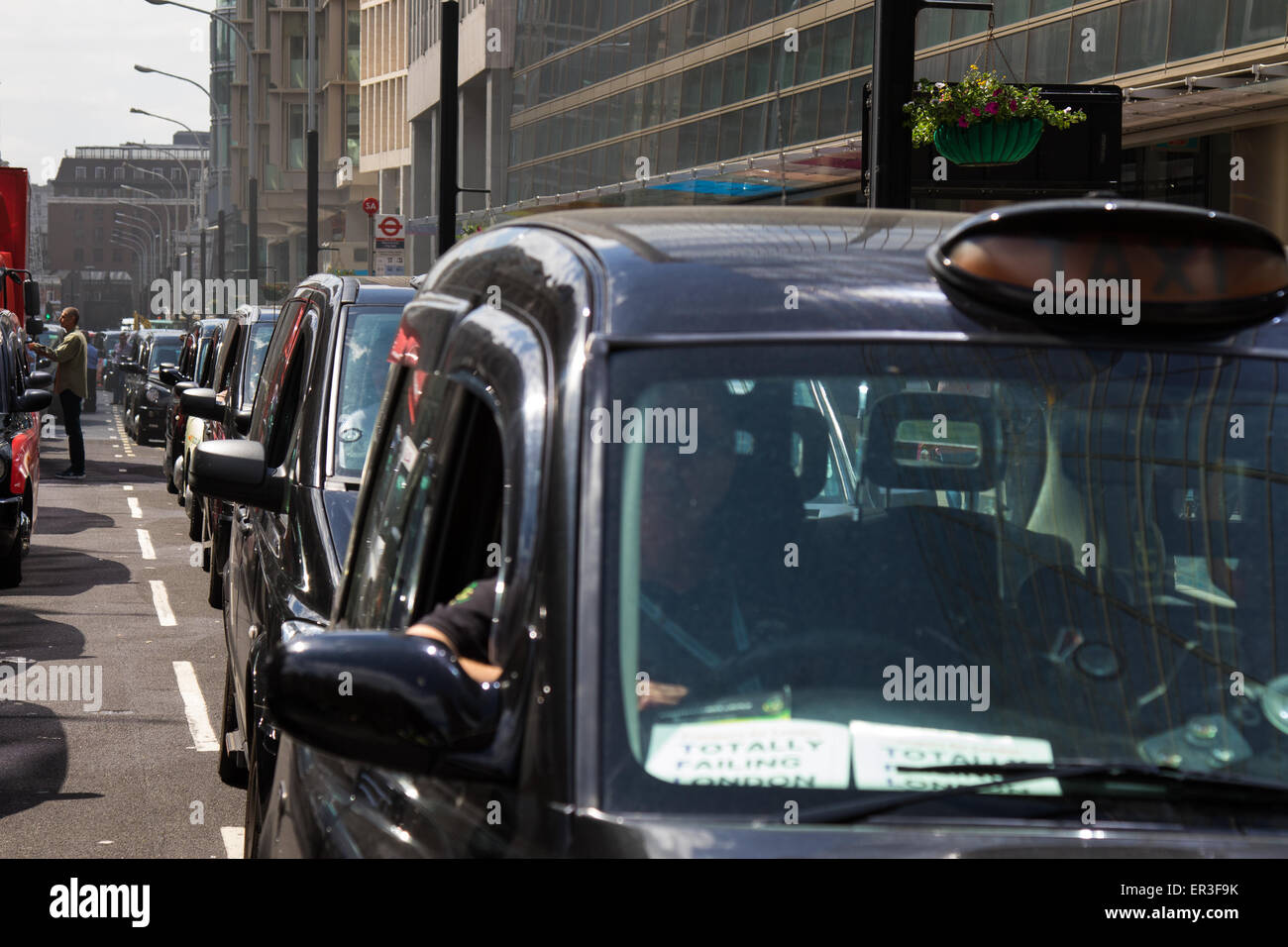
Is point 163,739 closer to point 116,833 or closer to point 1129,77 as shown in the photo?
point 116,833

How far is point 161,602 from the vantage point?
42.5 feet

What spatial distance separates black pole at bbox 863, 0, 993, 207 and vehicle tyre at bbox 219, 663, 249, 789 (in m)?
4.09

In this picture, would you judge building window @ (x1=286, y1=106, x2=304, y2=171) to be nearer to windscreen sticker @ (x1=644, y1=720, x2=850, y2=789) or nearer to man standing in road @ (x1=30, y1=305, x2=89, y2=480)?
man standing in road @ (x1=30, y1=305, x2=89, y2=480)

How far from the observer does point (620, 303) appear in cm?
229

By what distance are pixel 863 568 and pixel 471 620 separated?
560 millimetres

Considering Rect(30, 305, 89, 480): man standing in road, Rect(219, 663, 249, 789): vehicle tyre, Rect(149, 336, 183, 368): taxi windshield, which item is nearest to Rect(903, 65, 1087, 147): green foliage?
Rect(219, 663, 249, 789): vehicle tyre

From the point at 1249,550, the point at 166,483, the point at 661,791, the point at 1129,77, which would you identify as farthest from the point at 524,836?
the point at 166,483

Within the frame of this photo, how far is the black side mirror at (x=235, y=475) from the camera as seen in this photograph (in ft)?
19.8

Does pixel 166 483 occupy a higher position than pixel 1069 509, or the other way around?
→ pixel 1069 509

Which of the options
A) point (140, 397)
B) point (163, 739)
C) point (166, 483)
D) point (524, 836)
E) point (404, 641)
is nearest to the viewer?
point (524, 836)

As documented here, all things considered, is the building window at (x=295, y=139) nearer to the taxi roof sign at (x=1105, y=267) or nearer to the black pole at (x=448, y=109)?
the black pole at (x=448, y=109)

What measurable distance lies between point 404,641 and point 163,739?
653 centimetres

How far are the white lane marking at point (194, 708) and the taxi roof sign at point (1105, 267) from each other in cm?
640

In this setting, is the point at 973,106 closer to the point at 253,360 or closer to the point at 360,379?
the point at 360,379
